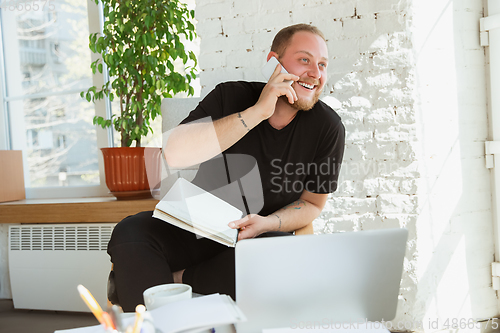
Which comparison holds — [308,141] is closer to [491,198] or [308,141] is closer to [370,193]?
[370,193]

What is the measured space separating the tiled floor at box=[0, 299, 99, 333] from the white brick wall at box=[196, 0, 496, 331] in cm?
145

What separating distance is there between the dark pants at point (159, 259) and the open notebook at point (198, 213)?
205mm

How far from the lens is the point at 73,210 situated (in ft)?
7.09

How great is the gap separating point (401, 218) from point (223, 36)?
1272 millimetres

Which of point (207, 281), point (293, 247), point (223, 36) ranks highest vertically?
point (223, 36)

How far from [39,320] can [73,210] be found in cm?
68

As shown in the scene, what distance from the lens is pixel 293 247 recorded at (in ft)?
2.00

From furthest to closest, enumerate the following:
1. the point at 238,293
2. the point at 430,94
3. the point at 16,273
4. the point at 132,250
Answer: the point at 16,273 < the point at 430,94 < the point at 132,250 < the point at 238,293

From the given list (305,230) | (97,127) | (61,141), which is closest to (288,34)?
(305,230)

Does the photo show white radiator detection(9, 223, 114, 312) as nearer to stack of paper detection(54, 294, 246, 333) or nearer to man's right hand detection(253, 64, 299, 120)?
man's right hand detection(253, 64, 299, 120)

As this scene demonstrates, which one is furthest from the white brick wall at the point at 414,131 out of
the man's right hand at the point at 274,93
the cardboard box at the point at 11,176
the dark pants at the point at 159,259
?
the cardboard box at the point at 11,176

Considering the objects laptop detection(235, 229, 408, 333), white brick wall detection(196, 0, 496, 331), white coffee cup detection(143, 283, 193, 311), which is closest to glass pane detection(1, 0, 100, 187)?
white brick wall detection(196, 0, 496, 331)

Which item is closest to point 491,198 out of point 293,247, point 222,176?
point 222,176

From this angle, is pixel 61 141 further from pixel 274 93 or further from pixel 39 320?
pixel 274 93
